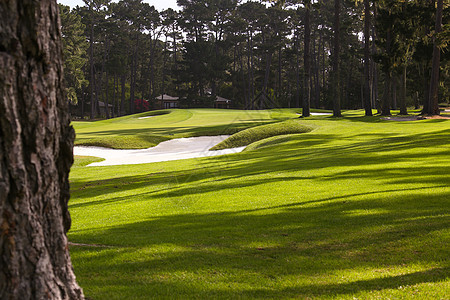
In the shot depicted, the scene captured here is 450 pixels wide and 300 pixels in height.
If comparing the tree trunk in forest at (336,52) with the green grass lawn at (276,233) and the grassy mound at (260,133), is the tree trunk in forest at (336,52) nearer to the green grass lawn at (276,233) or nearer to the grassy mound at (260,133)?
the grassy mound at (260,133)

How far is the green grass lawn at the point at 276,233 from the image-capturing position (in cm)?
430

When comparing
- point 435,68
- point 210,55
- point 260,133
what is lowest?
point 260,133

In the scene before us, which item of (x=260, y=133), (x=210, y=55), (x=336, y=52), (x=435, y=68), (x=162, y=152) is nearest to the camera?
(x=162, y=152)

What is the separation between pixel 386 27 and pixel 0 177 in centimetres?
3668

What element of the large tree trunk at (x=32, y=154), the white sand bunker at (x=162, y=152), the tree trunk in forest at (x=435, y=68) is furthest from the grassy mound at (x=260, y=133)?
the large tree trunk at (x=32, y=154)

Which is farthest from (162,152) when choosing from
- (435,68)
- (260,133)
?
(435,68)

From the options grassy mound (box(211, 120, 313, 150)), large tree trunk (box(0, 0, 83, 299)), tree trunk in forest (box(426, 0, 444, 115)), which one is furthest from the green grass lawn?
tree trunk in forest (box(426, 0, 444, 115))

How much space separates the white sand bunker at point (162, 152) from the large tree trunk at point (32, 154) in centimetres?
1867

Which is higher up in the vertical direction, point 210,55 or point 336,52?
point 210,55

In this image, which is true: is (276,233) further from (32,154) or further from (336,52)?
(336,52)

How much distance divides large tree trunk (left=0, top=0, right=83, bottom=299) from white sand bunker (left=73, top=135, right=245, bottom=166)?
735 inches

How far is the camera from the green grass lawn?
4297mm

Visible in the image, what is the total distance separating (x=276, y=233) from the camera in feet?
20.3

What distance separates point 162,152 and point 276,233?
19.8m
